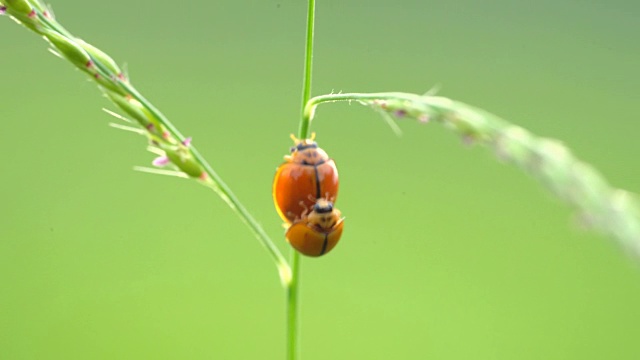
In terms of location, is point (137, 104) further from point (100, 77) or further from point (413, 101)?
point (413, 101)

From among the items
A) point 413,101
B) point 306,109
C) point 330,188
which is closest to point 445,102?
point 413,101

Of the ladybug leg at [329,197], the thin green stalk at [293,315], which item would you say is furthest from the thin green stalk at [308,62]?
the ladybug leg at [329,197]

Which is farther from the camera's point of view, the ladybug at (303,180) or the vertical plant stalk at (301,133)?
the ladybug at (303,180)

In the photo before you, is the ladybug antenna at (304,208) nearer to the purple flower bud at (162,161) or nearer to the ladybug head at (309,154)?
the ladybug head at (309,154)

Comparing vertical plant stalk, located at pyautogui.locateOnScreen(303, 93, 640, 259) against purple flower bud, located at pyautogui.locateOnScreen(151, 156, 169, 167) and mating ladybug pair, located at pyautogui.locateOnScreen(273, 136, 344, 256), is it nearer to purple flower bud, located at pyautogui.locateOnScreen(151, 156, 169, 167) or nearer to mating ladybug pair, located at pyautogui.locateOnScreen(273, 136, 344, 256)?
purple flower bud, located at pyautogui.locateOnScreen(151, 156, 169, 167)

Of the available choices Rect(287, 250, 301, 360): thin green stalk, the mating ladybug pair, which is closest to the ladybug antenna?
the mating ladybug pair
